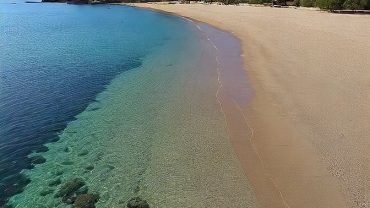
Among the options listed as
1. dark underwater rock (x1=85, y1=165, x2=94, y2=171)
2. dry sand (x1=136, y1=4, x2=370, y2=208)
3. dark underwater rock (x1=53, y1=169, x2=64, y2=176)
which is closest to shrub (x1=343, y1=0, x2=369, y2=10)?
dry sand (x1=136, y1=4, x2=370, y2=208)

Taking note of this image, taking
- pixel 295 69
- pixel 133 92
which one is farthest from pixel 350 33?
pixel 133 92

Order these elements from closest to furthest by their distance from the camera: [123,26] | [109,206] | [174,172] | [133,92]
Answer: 1. [109,206]
2. [174,172]
3. [133,92]
4. [123,26]

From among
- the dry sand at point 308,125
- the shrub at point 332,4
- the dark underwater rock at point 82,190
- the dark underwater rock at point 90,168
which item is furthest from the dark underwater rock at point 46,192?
the shrub at point 332,4

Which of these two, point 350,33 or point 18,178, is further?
point 350,33

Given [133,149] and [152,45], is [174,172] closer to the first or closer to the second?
[133,149]

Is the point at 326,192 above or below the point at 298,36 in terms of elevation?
below

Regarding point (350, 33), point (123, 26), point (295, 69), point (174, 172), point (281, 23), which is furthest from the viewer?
point (123, 26)

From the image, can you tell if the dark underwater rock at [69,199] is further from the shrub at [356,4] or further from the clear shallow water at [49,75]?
the shrub at [356,4]

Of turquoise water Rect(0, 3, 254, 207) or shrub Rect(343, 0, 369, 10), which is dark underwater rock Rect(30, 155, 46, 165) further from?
shrub Rect(343, 0, 369, 10)
